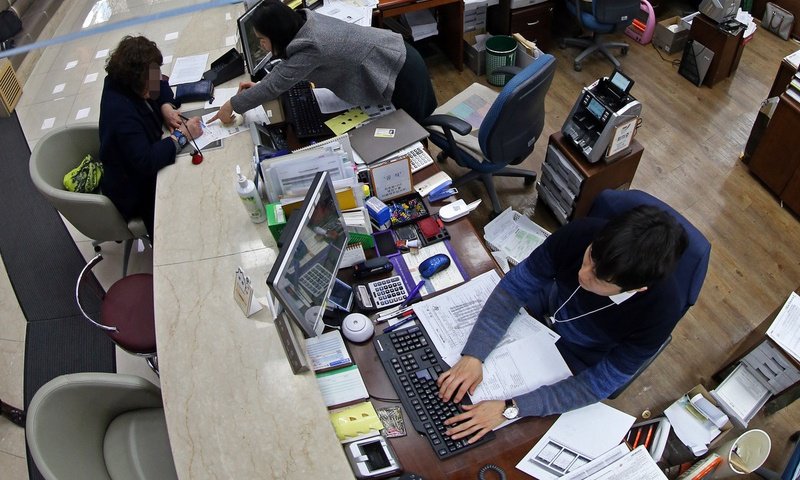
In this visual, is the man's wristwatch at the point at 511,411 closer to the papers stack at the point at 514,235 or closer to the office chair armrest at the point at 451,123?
the papers stack at the point at 514,235

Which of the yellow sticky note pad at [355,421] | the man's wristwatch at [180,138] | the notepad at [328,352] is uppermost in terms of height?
the man's wristwatch at [180,138]

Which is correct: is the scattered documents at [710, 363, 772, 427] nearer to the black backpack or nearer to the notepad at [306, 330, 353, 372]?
the notepad at [306, 330, 353, 372]

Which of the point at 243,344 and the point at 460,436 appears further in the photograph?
the point at 243,344

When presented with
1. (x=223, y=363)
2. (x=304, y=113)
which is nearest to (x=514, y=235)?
(x=304, y=113)

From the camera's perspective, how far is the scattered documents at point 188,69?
3.01m

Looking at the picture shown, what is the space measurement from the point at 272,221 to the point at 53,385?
0.88m

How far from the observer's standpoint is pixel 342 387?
1828 millimetres

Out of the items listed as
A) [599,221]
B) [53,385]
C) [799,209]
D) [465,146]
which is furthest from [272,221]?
[799,209]

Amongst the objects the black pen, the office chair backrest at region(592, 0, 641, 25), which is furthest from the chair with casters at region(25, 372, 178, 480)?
the office chair backrest at region(592, 0, 641, 25)

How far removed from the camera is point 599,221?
1.80 meters

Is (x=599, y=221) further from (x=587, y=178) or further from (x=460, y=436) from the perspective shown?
(x=587, y=178)

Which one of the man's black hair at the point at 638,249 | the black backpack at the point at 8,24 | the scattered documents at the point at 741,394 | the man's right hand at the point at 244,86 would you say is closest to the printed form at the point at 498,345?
the man's black hair at the point at 638,249

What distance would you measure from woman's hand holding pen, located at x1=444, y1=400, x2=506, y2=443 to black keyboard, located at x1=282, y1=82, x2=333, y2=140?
1.56 metres

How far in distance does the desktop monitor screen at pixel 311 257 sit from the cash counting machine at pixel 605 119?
59.9 inches
